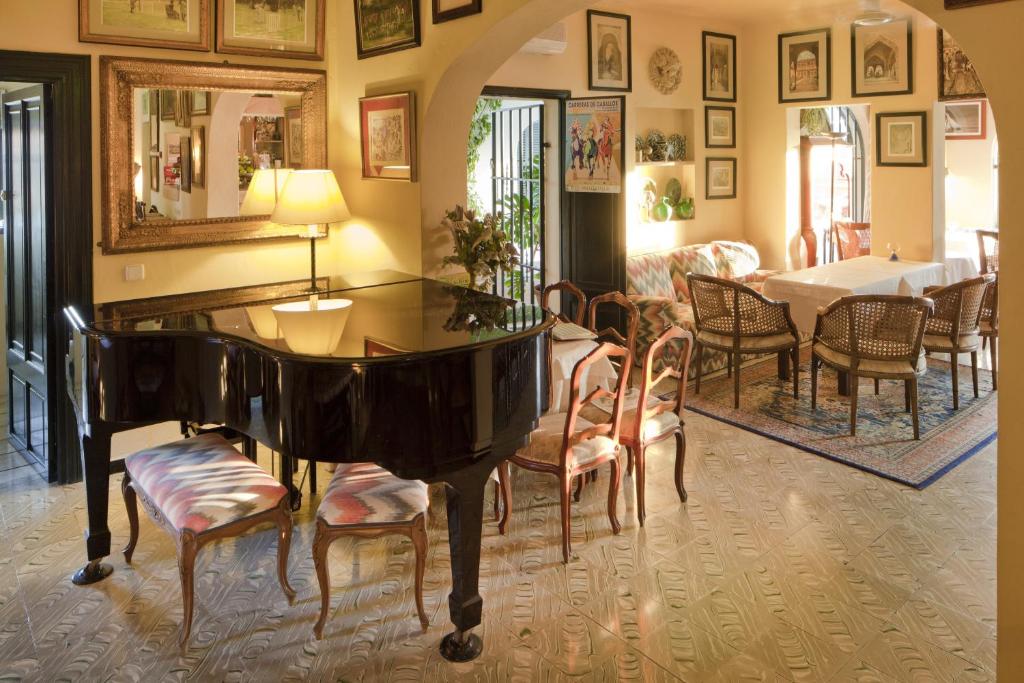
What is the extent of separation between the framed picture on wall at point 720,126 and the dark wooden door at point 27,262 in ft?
19.3

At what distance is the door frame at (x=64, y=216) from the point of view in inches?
181

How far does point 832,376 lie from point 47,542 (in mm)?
5611

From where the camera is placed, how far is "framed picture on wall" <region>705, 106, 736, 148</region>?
848 centimetres

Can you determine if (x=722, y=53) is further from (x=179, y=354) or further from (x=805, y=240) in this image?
(x=179, y=354)

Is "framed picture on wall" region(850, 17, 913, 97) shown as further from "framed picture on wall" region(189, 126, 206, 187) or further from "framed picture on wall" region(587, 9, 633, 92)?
"framed picture on wall" region(189, 126, 206, 187)

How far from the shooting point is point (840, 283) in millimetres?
6668

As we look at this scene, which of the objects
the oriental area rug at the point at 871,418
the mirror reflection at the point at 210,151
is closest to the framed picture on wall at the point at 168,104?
the mirror reflection at the point at 210,151

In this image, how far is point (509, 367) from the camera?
3107 millimetres

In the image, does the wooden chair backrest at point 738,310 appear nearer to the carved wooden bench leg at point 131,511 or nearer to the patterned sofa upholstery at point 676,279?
the patterned sofa upholstery at point 676,279

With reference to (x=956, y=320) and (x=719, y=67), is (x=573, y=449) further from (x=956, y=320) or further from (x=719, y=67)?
(x=719, y=67)

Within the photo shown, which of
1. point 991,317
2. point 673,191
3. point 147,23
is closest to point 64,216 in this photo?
point 147,23

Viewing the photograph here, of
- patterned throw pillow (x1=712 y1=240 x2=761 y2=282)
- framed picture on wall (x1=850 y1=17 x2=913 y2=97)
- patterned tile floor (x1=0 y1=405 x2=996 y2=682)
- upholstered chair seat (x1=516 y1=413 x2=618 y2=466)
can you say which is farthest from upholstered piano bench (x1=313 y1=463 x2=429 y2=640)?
framed picture on wall (x1=850 y1=17 x2=913 y2=97)

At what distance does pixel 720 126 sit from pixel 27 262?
6.26 m

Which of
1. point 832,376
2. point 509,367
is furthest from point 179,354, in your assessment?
point 832,376
